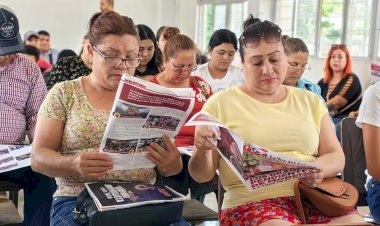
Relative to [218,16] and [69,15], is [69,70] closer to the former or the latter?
[69,15]

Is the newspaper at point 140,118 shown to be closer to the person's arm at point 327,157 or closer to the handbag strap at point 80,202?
the handbag strap at point 80,202

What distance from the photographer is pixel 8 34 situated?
2623 millimetres

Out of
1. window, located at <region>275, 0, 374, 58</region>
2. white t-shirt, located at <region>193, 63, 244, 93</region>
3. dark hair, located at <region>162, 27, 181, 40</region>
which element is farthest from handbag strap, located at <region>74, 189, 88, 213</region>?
window, located at <region>275, 0, 374, 58</region>

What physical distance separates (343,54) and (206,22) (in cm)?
728

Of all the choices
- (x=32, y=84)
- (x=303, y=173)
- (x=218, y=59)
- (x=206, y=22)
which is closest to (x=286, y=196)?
(x=303, y=173)

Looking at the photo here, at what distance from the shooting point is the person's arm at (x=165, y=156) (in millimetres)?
1843

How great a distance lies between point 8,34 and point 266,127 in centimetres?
142

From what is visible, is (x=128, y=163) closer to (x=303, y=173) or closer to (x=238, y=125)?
(x=238, y=125)

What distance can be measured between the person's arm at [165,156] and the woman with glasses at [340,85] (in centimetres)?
378

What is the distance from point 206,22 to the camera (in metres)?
12.7

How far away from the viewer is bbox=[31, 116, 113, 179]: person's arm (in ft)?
5.72

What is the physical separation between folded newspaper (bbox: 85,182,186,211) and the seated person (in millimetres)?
947

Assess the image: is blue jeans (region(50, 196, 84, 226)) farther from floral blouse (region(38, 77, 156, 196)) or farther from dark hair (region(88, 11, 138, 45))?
dark hair (region(88, 11, 138, 45))

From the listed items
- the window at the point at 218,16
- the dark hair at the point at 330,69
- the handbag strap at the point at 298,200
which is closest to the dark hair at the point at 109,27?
the handbag strap at the point at 298,200
